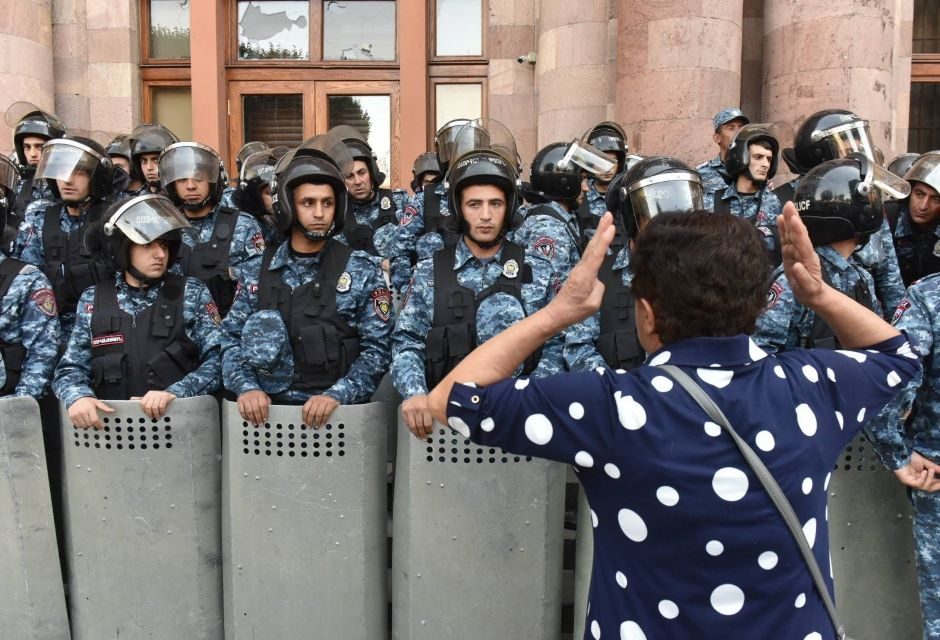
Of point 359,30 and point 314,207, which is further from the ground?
point 359,30

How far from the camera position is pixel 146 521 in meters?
3.17

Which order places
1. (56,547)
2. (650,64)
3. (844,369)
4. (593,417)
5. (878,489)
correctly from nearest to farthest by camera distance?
(593,417) → (844,369) → (878,489) → (56,547) → (650,64)

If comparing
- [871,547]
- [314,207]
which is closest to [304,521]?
[314,207]

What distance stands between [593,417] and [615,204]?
110 inches

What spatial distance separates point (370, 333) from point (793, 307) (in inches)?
73.2

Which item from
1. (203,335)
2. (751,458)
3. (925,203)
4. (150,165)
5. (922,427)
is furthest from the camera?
(150,165)

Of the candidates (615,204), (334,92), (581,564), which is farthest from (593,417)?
(334,92)

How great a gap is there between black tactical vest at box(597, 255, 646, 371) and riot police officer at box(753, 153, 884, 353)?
0.56 meters

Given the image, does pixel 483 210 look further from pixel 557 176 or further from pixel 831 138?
pixel 831 138

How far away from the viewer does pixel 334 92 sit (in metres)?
10.7

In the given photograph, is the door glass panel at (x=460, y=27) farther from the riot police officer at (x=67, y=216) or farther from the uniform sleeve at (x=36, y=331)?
the uniform sleeve at (x=36, y=331)

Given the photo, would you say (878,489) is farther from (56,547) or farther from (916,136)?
(916,136)

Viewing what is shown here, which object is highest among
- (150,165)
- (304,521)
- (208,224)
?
(150,165)

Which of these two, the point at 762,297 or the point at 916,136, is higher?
the point at 916,136
